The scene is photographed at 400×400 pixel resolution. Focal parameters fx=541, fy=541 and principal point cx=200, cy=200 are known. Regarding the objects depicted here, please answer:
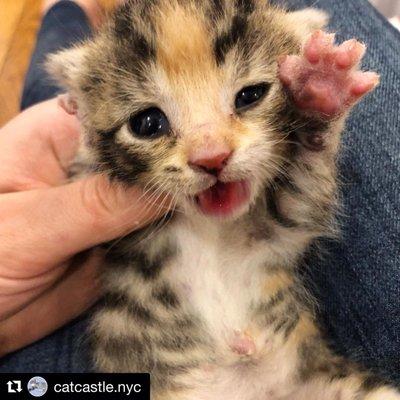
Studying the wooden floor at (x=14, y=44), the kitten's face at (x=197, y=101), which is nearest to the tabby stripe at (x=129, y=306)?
the kitten's face at (x=197, y=101)

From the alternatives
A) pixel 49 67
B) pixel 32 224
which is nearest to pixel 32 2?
pixel 49 67

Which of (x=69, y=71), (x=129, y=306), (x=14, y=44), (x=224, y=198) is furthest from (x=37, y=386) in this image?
(x=14, y=44)

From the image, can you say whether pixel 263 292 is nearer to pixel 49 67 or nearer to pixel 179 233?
pixel 179 233

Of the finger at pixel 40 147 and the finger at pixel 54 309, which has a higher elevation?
the finger at pixel 40 147

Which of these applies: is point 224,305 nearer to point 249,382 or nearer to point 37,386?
point 249,382

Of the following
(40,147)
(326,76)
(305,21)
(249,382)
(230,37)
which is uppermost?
(40,147)

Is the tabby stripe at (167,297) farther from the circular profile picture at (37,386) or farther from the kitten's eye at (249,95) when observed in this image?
the kitten's eye at (249,95)

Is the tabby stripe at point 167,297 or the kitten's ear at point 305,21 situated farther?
the tabby stripe at point 167,297
